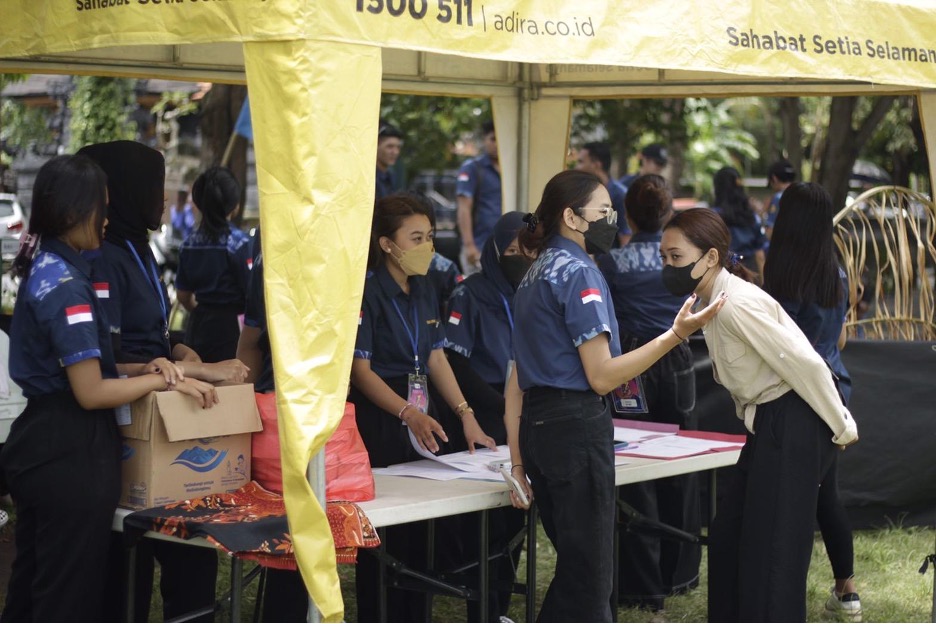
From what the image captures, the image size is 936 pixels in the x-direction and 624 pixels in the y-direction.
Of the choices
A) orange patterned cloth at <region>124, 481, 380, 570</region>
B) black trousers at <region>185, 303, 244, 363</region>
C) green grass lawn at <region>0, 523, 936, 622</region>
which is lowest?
green grass lawn at <region>0, 523, 936, 622</region>

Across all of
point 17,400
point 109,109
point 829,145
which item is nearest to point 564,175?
point 17,400

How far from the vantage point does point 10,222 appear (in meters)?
18.6

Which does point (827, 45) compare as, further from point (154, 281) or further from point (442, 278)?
point (154, 281)

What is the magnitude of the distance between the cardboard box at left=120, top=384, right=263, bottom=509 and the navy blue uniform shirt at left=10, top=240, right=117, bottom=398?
20 cm

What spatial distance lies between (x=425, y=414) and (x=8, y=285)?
33.6ft

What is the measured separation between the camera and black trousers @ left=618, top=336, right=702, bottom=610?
17.1ft

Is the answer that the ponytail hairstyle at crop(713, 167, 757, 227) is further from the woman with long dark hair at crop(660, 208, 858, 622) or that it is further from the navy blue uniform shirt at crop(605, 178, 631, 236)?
the woman with long dark hair at crop(660, 208, 858, 622)

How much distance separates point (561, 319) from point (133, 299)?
131cm

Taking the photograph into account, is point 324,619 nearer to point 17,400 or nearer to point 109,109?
point 17,400

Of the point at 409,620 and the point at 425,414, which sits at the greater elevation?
the point at 425,414

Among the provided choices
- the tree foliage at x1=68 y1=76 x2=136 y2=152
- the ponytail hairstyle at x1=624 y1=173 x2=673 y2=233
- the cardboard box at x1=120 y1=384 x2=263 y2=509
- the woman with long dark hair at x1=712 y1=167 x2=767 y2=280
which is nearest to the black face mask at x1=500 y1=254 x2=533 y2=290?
the ponytail hairstyle at x1=624 y1=173 x2=673 y2=233

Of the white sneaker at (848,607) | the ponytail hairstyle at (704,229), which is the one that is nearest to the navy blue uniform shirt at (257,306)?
the ponytail hairstyle at (704,229)

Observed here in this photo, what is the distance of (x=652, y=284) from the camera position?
218 inches

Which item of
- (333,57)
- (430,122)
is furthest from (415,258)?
(430,122)
